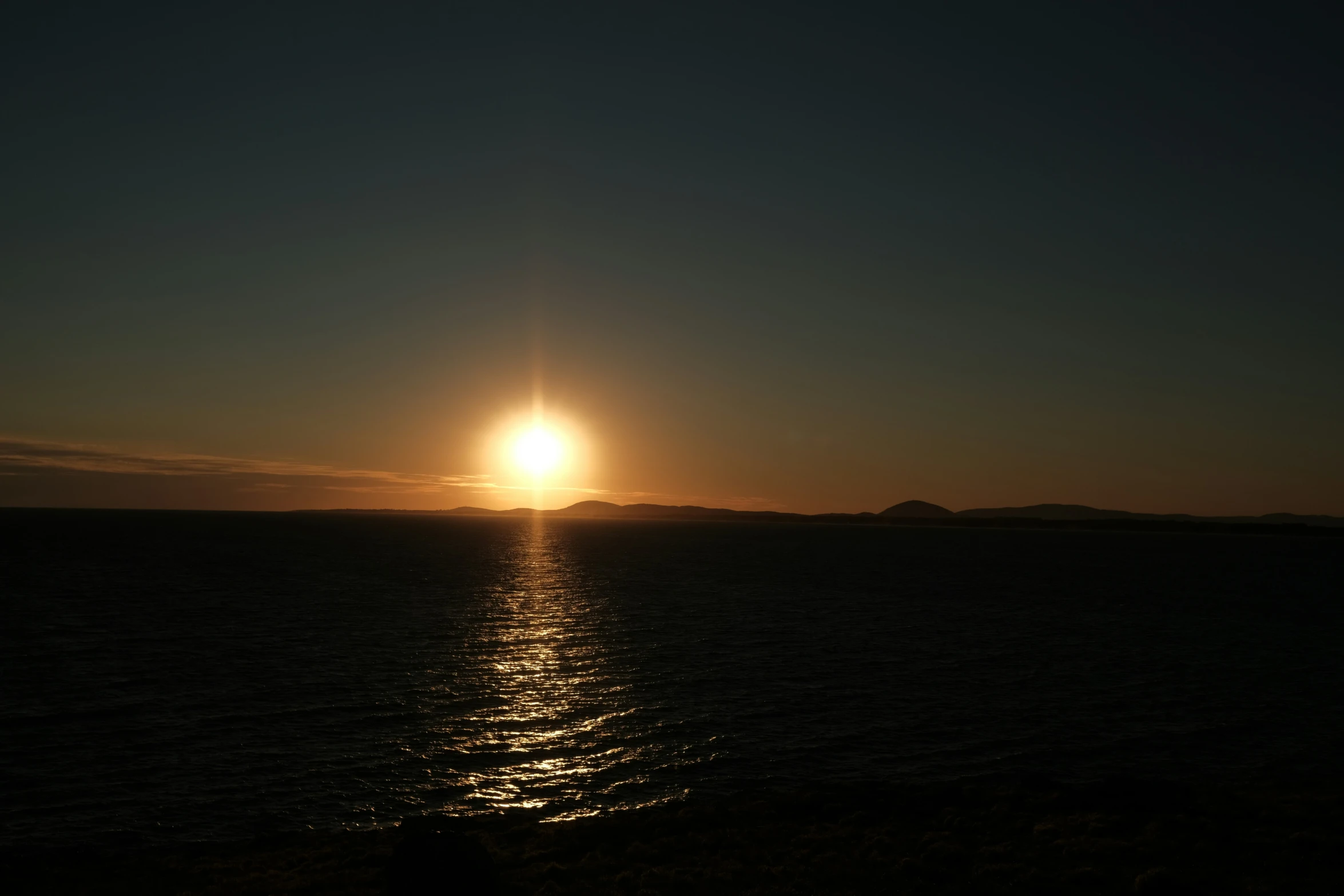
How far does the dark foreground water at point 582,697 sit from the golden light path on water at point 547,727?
164 mm

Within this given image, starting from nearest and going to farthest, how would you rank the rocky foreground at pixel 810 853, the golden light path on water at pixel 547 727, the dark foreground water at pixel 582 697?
the rocky foreground at pixel 810 853
the golden light path on water at pixel 547 727
the dark foreground water at pixel 582 697

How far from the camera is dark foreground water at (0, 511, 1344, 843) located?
95.7 ft

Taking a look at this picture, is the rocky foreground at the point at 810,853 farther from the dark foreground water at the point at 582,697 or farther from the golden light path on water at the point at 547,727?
the dark foreground water at the point at 582,697

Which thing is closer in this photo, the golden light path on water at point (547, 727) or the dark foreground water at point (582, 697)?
the golden light path on water at point (547, 727)

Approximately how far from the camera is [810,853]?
22938mm

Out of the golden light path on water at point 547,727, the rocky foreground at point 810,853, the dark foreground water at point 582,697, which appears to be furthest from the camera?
the dark foreground water at point 582,697

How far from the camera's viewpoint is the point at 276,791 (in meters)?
28.2

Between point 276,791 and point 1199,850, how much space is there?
90.7 ft

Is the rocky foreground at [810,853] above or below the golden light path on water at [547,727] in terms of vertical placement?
above

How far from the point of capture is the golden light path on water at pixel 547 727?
2873 cm

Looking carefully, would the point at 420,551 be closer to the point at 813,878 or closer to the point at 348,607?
the point at 348,607

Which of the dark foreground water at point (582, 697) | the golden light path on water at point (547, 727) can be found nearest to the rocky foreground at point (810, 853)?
the golden light path on water at point (547, 727)

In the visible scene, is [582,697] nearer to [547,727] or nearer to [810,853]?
[547,727]

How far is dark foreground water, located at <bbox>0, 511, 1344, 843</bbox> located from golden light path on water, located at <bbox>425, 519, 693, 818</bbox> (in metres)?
0.16
